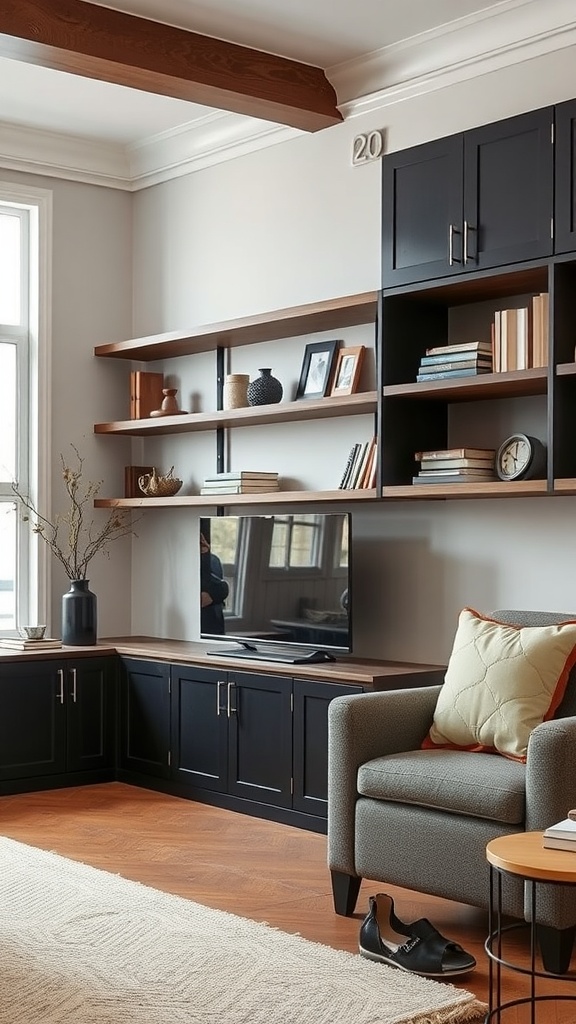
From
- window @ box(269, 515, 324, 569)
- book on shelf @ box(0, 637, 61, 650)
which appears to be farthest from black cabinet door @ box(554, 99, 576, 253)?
book on shelf @ box(0, 637, 61, 650)

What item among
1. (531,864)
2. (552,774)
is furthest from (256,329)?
(531,864)

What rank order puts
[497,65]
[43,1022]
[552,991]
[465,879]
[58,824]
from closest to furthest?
1. [43,1022]
2. [552,991]
3. [465,879]
4. [497,65]
5. [58,824]

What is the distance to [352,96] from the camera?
5398 millimetres

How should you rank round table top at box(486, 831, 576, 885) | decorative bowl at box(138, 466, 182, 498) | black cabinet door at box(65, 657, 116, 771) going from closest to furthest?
round table top at box(486, 831, 576, 885)
black cabinet door at box(65, 657, 116, 771)
decorative bowl at box(138, 466, 182, 498)

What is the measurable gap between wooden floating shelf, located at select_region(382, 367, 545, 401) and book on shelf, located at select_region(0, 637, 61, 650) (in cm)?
208

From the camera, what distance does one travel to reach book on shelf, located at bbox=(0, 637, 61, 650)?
588cm

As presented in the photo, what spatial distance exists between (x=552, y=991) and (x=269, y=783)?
6.87ft

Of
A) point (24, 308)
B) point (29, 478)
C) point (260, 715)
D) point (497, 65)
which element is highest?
point (497, 65)

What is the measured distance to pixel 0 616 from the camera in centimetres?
643

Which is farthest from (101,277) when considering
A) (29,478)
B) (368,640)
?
(368,640)

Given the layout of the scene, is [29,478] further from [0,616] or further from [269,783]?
[269,783]

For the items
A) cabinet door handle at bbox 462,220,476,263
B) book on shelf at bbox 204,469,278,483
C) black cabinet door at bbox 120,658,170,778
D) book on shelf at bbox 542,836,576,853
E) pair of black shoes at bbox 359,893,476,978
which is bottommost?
pair of black shoes at bbox 359,893,476,978

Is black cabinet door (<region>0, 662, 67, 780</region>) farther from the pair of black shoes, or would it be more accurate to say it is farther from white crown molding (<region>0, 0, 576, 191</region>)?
the pair of black shoes

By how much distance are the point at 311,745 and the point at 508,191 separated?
220 centimetres
